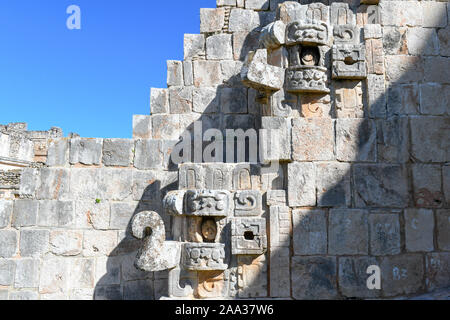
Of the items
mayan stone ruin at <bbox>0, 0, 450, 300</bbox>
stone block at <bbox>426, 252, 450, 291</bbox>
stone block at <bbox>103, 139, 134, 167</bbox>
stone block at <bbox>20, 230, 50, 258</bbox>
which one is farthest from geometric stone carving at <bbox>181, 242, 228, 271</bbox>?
stone block at <bbox>20, 230, 50, 258</bbox>

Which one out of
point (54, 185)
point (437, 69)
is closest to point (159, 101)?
point (54, 185)

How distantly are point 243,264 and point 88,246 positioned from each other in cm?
242

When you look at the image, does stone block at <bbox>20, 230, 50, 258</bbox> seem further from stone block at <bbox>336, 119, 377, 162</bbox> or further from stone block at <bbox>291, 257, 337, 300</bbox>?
stone block at <bbox>336, 119, 377, 162</bbox>

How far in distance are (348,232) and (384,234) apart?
0.41 meters

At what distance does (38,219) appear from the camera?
204 inches

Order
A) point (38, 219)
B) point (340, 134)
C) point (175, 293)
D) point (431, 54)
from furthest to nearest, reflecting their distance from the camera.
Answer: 1. point (38, 219)
2. point (431, 54)
3. point (340, 134)
4. point (175, 293)

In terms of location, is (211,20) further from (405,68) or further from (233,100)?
(405,68)

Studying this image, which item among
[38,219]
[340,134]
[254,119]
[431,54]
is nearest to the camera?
[340,134]

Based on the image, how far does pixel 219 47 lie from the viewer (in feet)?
19.4

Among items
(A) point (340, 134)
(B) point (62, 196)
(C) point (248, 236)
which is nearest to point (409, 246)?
(A) point (340, 134)

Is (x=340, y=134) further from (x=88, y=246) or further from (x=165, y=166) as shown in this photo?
(x=88, y=246)

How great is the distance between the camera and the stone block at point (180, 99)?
572 centimetres

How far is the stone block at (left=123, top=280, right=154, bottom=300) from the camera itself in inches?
200

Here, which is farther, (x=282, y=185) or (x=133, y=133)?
(x=133, y=133)
